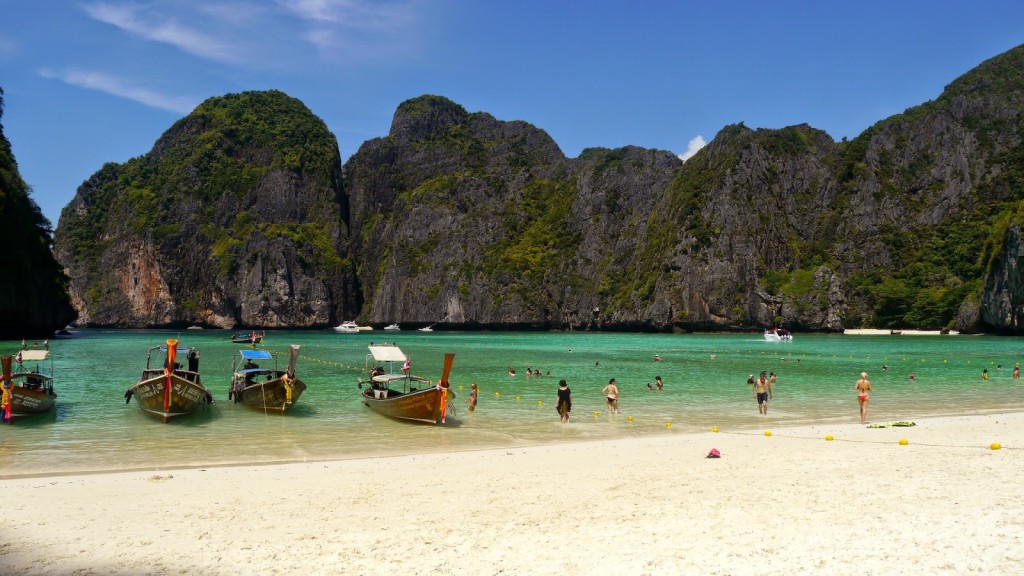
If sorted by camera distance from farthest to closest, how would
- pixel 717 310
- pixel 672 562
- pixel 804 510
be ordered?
1. pixel 717 310
2. pixel 804 510
3. pixel 672 562

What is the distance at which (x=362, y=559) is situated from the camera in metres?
7.53

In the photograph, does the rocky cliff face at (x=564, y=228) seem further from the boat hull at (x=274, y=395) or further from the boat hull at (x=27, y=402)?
the boat hull at (x=27, y=402)

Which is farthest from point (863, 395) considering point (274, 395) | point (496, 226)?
point (496, 226)

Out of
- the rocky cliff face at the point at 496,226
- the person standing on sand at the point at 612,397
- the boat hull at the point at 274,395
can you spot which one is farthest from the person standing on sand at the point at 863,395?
the rocky cliff face at the point at 496,226

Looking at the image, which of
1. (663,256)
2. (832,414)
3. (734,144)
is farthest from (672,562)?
(734,144)

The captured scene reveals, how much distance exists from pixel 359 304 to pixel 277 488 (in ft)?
578

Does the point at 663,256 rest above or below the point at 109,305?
above

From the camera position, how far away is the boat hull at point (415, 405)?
21047 mm

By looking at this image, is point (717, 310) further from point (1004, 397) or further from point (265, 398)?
point (265, 398)

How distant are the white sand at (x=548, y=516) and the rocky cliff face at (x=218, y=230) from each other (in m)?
155

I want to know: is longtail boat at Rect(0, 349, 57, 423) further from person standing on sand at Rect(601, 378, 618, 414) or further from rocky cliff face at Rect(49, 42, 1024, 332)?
rocky cliff face at Rect(49, 42, 1024, 332)

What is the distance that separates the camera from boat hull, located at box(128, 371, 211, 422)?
2139 cm

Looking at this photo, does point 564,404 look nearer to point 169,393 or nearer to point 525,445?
point 525,445

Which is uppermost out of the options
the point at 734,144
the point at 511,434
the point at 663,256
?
the point at 734,144
